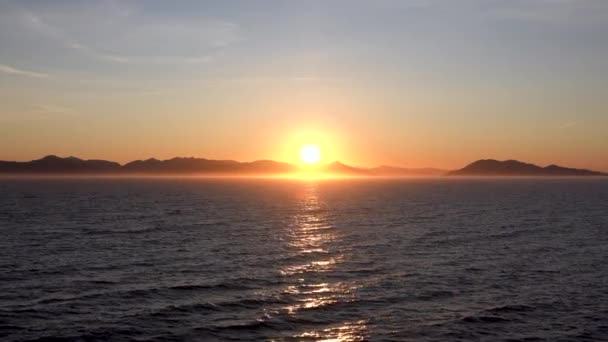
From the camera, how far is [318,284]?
43.4m

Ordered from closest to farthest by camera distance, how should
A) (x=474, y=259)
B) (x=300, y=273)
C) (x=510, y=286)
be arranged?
1. (x=510, y=286)
2. (x=300, y=273)
3. (x=474, y=259)

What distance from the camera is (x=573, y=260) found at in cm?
5412

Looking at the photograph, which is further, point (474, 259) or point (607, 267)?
point (474, 259)

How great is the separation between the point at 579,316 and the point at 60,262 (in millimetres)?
44345

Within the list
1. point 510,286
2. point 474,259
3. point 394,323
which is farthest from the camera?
point 474,259

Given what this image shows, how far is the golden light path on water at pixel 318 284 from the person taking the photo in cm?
3172

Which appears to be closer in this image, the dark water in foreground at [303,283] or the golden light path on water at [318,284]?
the golden light path on water at [318,284]

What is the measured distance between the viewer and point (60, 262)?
51000 mm

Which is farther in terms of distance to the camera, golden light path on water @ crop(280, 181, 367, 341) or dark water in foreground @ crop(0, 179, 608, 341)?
dark water in foreground @ crop(0, 179, 608, 341)

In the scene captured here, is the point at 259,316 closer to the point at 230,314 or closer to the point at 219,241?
the point at 230,314

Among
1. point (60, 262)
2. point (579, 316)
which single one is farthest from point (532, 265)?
point (60, 262)

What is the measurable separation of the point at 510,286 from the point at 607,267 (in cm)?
1435

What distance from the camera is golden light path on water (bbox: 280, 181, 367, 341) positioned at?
31.7 metres

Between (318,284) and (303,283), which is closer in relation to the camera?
(318,284)
